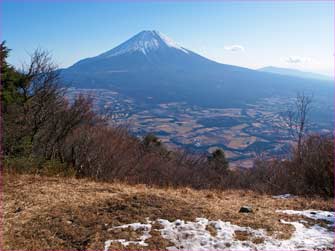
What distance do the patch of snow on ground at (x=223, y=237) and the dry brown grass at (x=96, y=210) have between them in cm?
15

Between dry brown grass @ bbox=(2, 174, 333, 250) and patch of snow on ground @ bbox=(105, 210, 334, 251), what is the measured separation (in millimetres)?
154

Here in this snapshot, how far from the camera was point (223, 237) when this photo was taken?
594cm

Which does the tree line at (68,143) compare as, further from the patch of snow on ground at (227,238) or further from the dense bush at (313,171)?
the patch of snow on ground at (227,238)

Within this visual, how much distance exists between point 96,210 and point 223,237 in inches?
97.0

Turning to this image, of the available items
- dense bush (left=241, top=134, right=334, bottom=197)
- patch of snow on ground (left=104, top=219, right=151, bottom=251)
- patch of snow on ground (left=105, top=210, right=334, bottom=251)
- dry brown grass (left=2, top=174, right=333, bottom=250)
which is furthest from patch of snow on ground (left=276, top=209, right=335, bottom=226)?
patch of snow on ground (left=104, top=219, right=151, bottom=251)

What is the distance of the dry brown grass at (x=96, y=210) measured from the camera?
→ 226 inches

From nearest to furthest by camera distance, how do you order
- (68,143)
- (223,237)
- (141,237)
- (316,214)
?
(141,237) → (223,237) → (316,214) → (68,143)

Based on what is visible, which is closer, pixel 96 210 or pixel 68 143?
pixel 96 210

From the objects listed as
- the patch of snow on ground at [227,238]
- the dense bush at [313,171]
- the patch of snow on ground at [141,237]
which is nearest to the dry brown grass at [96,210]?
the patch of snow on ground at [141,237]

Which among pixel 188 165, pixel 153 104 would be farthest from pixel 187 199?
pixel 153 104

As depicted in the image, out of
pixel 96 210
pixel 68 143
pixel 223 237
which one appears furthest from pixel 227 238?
pixel 68 143

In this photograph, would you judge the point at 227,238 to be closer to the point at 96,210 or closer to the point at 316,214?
the point at 96,210

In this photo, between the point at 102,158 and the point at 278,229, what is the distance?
32.1 feet

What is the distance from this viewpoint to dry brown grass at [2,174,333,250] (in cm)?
575
